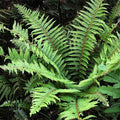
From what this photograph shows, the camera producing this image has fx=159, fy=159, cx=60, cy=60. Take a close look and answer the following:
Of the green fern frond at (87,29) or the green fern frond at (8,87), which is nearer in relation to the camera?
the green fern frond at (87,29)

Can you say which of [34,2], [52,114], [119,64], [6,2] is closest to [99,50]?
[119,64]

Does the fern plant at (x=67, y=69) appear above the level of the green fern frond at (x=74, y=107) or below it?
above

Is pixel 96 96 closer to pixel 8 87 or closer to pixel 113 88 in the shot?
pixel 113 88

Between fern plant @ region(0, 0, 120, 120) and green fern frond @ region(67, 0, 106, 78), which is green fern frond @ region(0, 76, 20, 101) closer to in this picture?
fern plant @ region(0, 0, 120, 120)

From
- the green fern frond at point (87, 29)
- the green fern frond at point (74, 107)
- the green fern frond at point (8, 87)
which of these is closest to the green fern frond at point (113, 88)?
the green fern frond at point (74, 107)

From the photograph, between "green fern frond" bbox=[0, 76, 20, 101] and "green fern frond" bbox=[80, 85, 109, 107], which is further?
"green fern frond" bbox=[0, 76, 20, 101]

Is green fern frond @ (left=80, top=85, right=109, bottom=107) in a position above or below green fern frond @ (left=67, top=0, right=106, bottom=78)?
below

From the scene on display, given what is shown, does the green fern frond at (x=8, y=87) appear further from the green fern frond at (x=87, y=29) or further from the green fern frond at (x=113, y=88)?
the green fern frond at (x=113, y=88)

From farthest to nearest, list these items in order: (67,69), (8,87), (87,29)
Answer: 1. (67,69)
2. (8,87)
3. (87,29)

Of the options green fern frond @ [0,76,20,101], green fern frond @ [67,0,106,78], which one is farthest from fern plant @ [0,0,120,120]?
green fern frond @ [0,76,20,101]

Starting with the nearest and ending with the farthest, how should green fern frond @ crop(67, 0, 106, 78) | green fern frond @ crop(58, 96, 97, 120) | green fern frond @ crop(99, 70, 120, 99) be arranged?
1. green fern frond @ crop(58, 96, 97, 120)
2. green fern frond @ crop(99, 70, 120, 99)
3. green fern frond @ crop(67, 0, 106, 78)

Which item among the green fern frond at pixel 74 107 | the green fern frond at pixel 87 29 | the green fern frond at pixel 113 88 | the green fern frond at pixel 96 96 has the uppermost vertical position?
the green fern frond at pixel 87 29

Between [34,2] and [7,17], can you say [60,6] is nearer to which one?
[34,2]

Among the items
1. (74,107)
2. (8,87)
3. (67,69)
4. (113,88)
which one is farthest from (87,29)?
(8,87)
